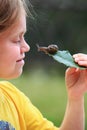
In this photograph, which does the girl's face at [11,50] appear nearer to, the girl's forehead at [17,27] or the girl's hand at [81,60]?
the girl's forehead at [17,27]

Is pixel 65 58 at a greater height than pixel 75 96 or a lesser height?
greater

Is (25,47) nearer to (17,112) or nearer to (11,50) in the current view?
(11,50)

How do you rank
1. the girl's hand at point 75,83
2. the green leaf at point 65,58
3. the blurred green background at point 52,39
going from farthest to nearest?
the blurred green background at point 52,39 → the girl's hand at point 75,83 → the green leaf at point 65,58

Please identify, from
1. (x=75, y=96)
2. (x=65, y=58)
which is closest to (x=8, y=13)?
(x=65, y=58)

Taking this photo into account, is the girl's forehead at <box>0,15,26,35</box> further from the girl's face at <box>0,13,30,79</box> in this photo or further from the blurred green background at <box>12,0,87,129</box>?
the blurred green background at <box>12,0,87,129</box>

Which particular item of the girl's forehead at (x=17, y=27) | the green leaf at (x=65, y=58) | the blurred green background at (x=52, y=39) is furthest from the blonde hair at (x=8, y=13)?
the blurred green background at (x=52, y=39)

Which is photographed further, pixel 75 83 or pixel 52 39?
pixel 52 39
